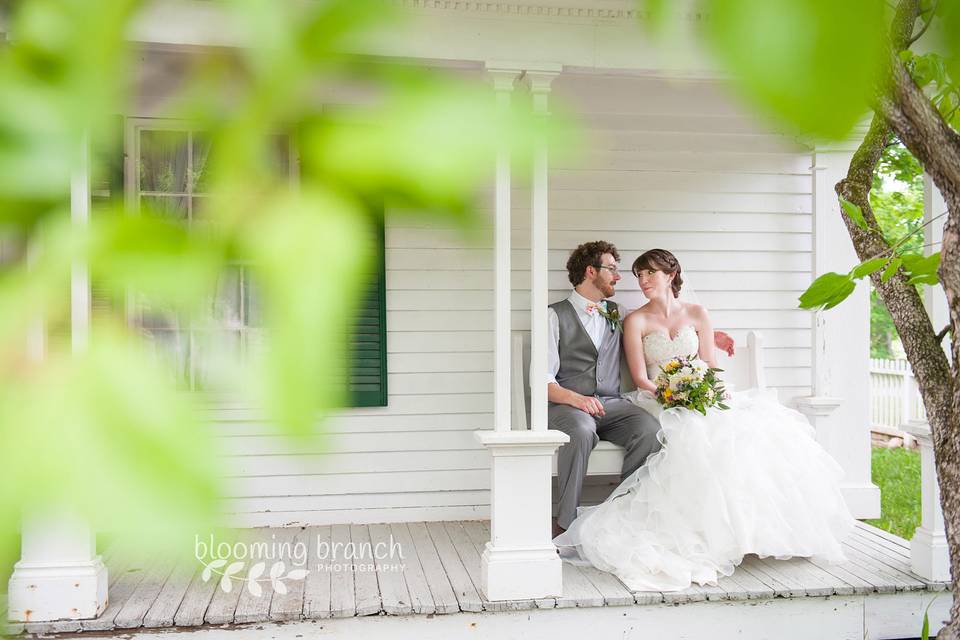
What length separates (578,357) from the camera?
428 cm

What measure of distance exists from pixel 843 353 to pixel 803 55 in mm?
5057

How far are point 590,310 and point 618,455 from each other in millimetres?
771

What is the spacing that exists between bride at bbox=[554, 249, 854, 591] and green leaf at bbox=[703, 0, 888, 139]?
11.2ft

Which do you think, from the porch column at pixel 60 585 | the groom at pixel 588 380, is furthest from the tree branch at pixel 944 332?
the porch column at pixel 60 585

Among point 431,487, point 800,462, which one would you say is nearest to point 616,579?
point 800,462

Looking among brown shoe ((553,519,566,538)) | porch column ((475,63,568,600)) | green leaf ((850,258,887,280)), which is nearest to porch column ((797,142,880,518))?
brown shoe ((553,519,566,538))

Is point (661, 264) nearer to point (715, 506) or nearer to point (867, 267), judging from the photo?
point (715, 506)

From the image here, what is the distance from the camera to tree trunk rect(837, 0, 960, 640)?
1655 mm

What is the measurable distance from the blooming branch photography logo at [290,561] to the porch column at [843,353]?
2.56m

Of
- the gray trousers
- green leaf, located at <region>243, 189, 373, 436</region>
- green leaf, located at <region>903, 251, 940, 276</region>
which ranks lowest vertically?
the gray trousers

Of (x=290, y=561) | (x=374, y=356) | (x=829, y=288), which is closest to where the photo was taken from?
(x=829, y=288)

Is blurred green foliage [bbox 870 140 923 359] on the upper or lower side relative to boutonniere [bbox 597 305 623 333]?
upper

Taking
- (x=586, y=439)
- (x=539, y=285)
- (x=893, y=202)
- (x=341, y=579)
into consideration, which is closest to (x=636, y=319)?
(x=586, y=439)

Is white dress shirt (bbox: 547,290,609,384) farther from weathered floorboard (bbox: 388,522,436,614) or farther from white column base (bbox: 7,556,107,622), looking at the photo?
white column base (bbox: 7,556,107,622)
